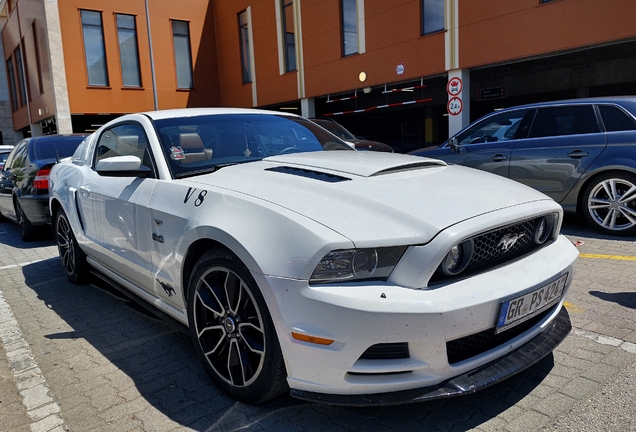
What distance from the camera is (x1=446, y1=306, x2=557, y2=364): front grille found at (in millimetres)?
2082

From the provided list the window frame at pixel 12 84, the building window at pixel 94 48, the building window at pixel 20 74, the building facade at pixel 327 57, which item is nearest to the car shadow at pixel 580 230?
the building facade at pixel 327 57

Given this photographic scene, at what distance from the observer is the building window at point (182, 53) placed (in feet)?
81.7

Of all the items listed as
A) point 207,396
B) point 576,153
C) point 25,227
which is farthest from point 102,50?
point 207,396

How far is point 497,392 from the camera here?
8.09ft

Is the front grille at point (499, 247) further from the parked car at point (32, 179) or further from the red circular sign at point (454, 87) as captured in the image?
the red circular sign at point (454, 87)

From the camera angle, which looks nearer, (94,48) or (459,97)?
(459,97)

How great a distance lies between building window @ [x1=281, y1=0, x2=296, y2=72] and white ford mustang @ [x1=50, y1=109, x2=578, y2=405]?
18.2m

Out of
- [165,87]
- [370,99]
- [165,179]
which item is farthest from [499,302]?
[165,87]

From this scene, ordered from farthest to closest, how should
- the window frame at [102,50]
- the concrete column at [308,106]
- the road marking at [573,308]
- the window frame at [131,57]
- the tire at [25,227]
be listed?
the window frame at [131,57]
the window frame at [102,50]
the concrete column at [308,106]
the tire at [25,227]
the road marking at [573,308]

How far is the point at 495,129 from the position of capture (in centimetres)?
686

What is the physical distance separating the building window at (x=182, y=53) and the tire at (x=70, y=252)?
21681mm

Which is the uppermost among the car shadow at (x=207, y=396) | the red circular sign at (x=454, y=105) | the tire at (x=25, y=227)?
the red circular sign at (x=454, y=105)

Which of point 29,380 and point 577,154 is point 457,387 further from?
point 577,154

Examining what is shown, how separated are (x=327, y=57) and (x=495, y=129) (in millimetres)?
12548
